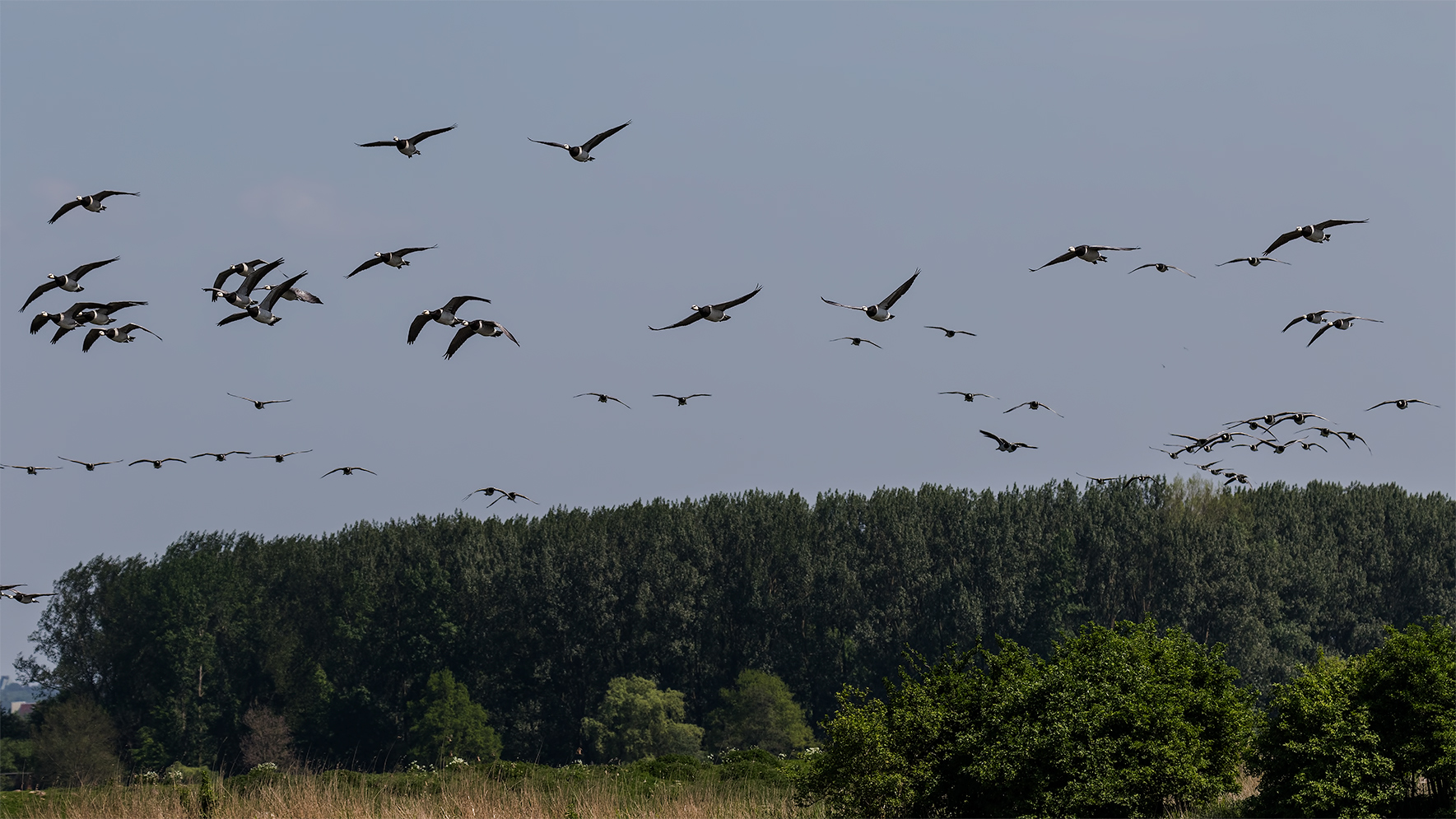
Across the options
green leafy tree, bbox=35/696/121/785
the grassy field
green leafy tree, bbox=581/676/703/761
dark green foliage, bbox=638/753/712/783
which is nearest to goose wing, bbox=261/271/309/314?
the grassy field

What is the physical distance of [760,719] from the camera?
260 feet

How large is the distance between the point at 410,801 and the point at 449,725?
53.4 metres

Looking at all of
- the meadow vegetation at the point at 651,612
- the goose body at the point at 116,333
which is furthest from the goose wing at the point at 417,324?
the meadow vegetation at the point at 651,612

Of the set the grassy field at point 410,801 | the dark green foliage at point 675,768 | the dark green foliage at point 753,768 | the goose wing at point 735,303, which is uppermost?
the goose wing at point 735,303

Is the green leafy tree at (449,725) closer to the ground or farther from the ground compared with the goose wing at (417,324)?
closer to the ground

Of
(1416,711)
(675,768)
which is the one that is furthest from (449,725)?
(1416,711)

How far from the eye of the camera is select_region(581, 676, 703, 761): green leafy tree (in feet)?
255

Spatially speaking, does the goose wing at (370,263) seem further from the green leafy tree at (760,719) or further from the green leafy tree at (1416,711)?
the green leafy tree at (760,719)

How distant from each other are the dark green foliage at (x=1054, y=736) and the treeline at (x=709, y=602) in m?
54.8

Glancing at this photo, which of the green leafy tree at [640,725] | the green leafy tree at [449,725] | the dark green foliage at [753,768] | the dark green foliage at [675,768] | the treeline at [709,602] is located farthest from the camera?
the treeline at [709,602]

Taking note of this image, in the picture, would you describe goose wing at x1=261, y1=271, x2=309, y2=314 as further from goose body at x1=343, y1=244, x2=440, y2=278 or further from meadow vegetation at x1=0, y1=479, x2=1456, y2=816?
meadow vegetation at x1=0, y1=479, x2=1456, y2=816

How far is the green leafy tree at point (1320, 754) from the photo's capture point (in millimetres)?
23484

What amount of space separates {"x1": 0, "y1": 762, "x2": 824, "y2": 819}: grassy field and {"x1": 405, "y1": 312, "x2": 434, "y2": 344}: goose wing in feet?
29.5

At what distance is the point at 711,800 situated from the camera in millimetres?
30047
